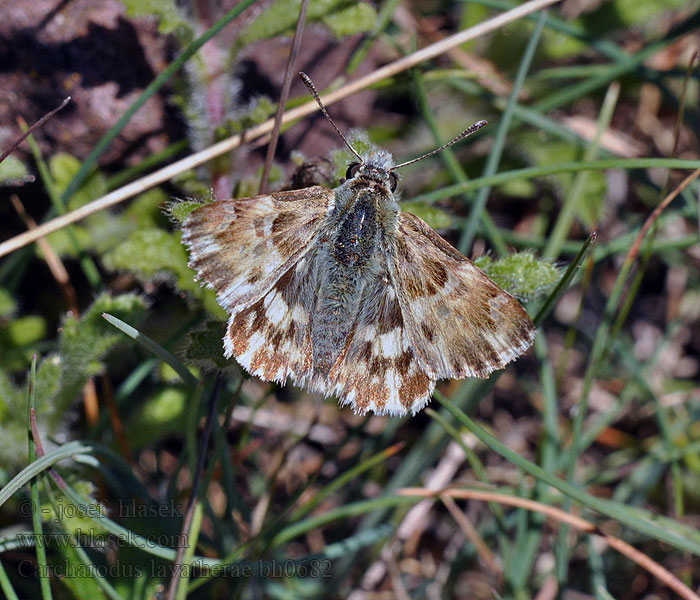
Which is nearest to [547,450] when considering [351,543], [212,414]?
[351,543]

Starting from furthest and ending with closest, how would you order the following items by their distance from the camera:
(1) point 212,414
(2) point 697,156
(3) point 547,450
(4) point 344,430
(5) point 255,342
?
(2) point 697,156, (4) point 344,430, (3) point 547,450, (1) point 212,414, (5) point 255,342

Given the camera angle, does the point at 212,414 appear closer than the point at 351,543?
Yes

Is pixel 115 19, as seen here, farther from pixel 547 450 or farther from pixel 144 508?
pixel 547 450

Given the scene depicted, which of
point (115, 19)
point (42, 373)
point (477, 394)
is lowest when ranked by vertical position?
point (477, 394)

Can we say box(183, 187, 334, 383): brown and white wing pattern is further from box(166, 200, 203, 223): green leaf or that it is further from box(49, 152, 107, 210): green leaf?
box(49, 152, 107, 210): green leaf

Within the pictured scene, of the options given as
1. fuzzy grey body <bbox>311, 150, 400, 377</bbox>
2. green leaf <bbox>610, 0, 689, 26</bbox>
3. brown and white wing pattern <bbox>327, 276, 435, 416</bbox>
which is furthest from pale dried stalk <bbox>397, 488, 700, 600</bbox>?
green leaf <bbox>610, 0, 689, 26</bbox>
